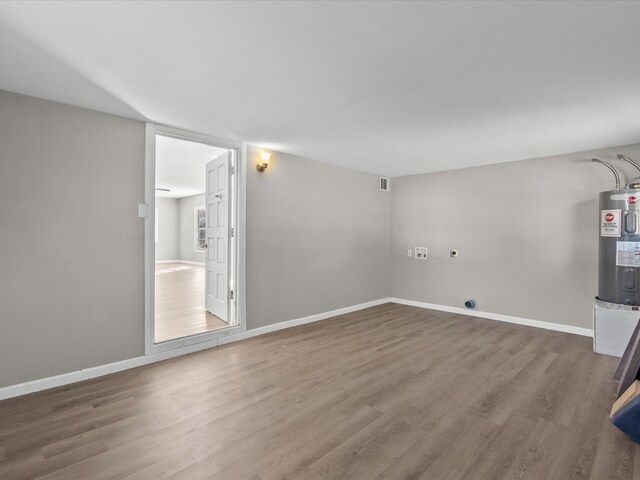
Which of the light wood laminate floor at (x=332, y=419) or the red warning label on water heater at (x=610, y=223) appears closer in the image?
the light wood laminate floor at (x=332, y=419)

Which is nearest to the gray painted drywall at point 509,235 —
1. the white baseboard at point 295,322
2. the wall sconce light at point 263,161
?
the white baseboard at point 295,322

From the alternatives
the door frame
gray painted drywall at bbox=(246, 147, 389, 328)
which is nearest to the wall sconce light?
gray painted drywall at bbox=(246, 147, 389, 328)

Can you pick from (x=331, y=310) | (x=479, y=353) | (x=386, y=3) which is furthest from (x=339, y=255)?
(x=386, y=3)

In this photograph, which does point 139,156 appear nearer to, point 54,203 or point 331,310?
point 54,203

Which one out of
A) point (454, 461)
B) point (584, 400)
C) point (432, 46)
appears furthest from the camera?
point (584, 400)

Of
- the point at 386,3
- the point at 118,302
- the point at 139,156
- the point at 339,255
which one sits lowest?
the point at 118,302

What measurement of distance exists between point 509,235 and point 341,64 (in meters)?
3.77

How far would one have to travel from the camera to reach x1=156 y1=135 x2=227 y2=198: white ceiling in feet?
15.9

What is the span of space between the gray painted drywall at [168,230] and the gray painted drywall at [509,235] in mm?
9325

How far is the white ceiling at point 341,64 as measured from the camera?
1602mm

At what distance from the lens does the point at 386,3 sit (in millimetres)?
1526

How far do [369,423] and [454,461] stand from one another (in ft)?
1.75

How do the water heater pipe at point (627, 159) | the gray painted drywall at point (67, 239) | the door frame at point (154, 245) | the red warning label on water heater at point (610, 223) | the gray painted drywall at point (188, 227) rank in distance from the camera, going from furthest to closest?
the gray painted drywall at point (188, 227), the water heater pipe at point (627, 159), the red warning label on water heater at point (610, 223), the door frame at point (154, 245), the gray painted drywall at point (67, 239)

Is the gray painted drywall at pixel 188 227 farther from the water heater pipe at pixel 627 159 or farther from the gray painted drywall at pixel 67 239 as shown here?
the water heater pipe at pixel 627 159
